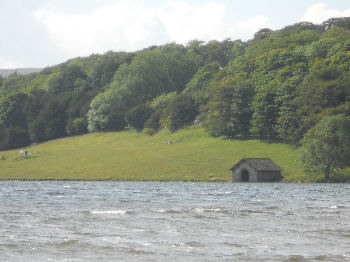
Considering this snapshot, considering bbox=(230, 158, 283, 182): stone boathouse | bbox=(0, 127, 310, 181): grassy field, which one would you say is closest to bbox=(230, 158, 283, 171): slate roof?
bbox=(230, 158, 283, 182): stone boathouse

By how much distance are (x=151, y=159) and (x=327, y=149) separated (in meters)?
41.5

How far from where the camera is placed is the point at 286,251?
24172mm

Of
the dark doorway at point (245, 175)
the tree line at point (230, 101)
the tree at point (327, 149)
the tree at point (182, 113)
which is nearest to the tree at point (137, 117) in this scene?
the tree line at point (230, 101)

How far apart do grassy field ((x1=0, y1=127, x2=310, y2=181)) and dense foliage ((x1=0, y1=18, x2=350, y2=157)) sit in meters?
5.30

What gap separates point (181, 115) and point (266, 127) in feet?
110

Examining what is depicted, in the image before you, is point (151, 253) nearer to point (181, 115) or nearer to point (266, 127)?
point (266, 127)

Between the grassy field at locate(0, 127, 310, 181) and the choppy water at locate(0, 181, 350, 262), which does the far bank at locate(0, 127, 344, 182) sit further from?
the choppy water at locate(0, 181, 350, 262)

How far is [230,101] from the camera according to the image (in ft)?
457

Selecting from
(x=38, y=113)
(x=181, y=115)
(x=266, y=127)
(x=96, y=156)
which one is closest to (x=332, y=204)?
(x=266, y=127)

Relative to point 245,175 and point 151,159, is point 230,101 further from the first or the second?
point 245,175

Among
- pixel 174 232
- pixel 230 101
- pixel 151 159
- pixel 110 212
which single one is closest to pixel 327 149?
pixel 151 159

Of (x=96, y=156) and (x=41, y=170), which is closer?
(x=41, y=170)

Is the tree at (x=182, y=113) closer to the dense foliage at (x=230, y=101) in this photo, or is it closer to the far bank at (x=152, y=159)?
the dense foliage at (x=230, y=101)

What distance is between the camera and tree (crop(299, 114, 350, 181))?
93.3 metres
